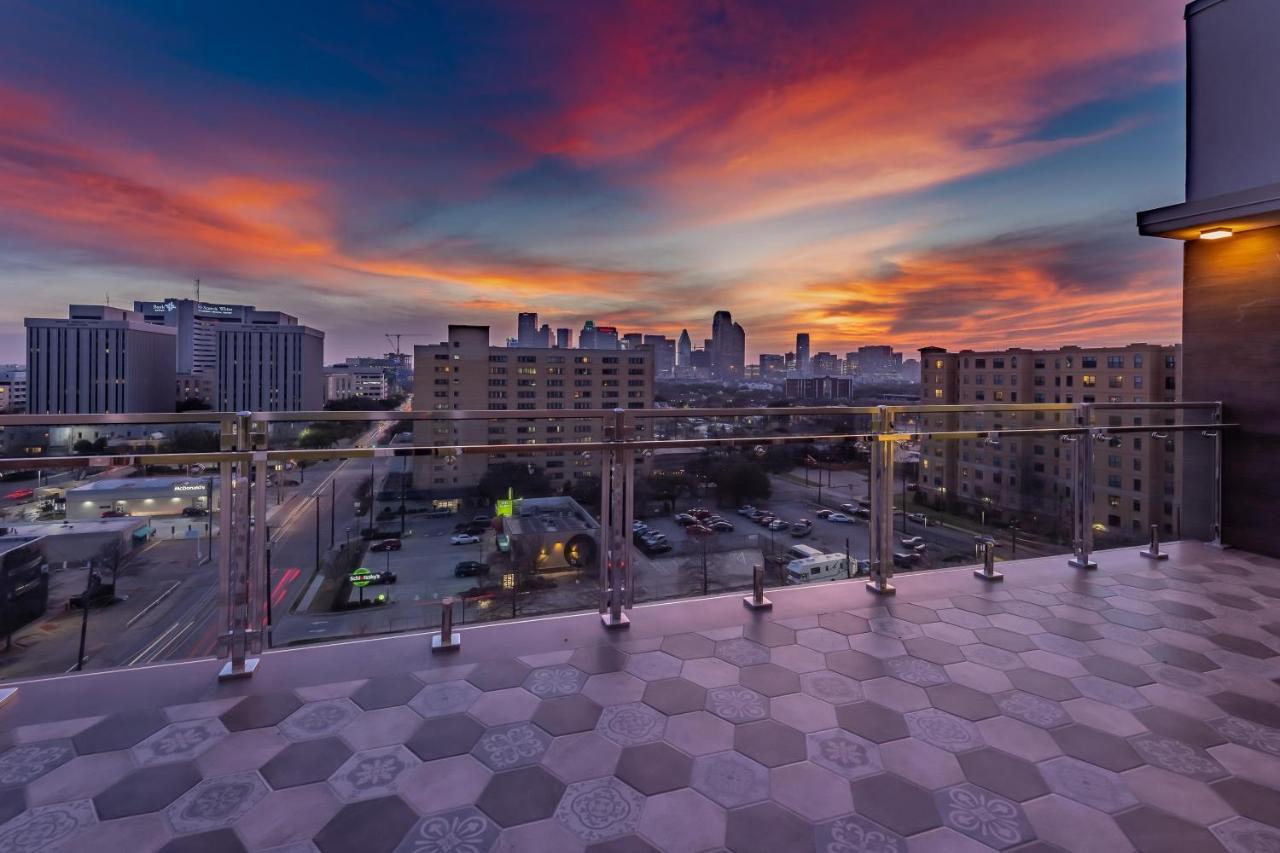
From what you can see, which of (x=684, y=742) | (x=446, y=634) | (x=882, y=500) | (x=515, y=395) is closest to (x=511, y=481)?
(x=446, y=634)

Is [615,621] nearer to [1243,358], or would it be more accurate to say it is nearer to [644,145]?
[1243,358]

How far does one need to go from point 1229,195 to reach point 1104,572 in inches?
106

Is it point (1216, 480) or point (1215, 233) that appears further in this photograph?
point (1216, 480)

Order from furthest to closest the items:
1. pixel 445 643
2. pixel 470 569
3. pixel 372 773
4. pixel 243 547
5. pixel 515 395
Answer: pixel 515 395
pixel 470 569
pixel 445 643
pixel 243 547
pixel 372 773

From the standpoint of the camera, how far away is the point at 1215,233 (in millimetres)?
3768

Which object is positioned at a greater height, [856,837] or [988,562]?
[988,562]

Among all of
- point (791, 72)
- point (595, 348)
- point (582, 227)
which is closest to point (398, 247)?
point (582, 227)

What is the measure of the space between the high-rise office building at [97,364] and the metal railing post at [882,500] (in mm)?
11708

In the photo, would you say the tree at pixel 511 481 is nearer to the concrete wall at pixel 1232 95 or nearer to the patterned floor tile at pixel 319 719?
the patterned floor tile at pixel 319 719

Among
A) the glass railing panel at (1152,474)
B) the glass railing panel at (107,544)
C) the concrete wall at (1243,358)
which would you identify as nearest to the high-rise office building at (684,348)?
the concrete wall at (1243,358)

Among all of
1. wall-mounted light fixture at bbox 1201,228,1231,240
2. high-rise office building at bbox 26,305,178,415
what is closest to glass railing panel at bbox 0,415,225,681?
wall-mounted light fixture at bbox 1201,228,1231,240

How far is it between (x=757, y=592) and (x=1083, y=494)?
8.18ft

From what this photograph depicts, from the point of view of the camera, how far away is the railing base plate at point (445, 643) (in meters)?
2.26

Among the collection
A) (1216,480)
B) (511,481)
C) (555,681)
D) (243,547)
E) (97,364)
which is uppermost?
(97,364)
